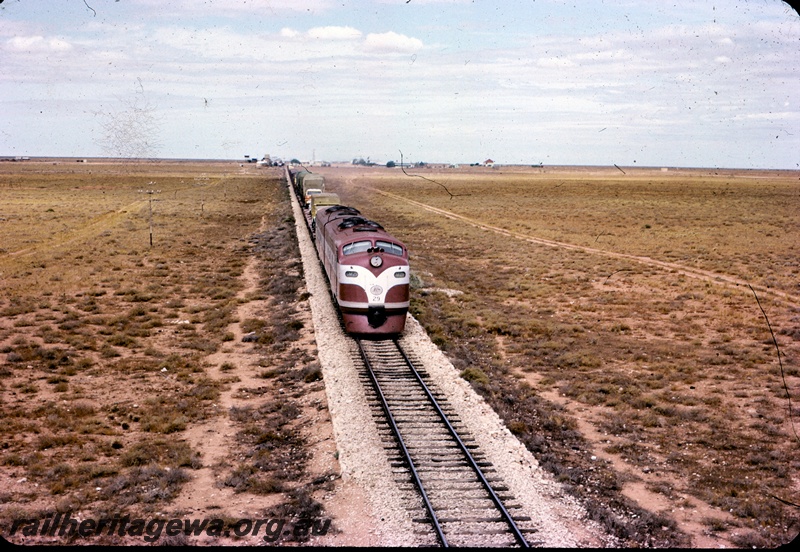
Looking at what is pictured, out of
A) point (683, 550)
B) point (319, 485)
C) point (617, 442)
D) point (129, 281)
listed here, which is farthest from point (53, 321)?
point (683, 550)

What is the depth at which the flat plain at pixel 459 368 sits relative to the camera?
12461 mm

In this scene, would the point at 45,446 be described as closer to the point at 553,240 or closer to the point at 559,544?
the point at 559,544

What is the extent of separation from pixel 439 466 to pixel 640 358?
12.4 m

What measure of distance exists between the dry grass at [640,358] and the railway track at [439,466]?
5.18ft

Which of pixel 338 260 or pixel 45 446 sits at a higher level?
pixel 338 260

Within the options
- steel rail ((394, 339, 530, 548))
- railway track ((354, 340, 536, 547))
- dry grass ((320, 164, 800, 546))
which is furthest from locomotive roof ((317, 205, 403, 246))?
steel rail ((394, 339, 530, 548))

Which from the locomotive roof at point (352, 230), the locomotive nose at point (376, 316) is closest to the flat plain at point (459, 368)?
the locomotive nose at point (376, 316)

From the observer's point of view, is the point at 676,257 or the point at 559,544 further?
the point at 676,257

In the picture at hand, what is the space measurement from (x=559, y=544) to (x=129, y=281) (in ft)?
97.4

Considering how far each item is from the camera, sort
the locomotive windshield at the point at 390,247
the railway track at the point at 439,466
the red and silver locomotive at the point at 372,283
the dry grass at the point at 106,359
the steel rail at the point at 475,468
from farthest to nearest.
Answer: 1. the locomotive windshield at the point at 390,247
2. the red and silver locomotive at the point at 372,283
3. the dry grass at the point at 106,359
4. the railway track at the point at 439,466
5. the steel rail at the point at 475,468

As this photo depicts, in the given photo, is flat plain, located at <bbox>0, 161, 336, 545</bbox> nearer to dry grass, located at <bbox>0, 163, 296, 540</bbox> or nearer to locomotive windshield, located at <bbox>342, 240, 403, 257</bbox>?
dry grass, located at <bbox>0, 163, 296, 540</bbox>

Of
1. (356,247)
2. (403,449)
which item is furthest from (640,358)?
(403,449)

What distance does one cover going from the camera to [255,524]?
10953mm

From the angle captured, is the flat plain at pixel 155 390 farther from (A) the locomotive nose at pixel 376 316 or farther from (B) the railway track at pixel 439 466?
(A) the locomotive nose at pixel 376 316
